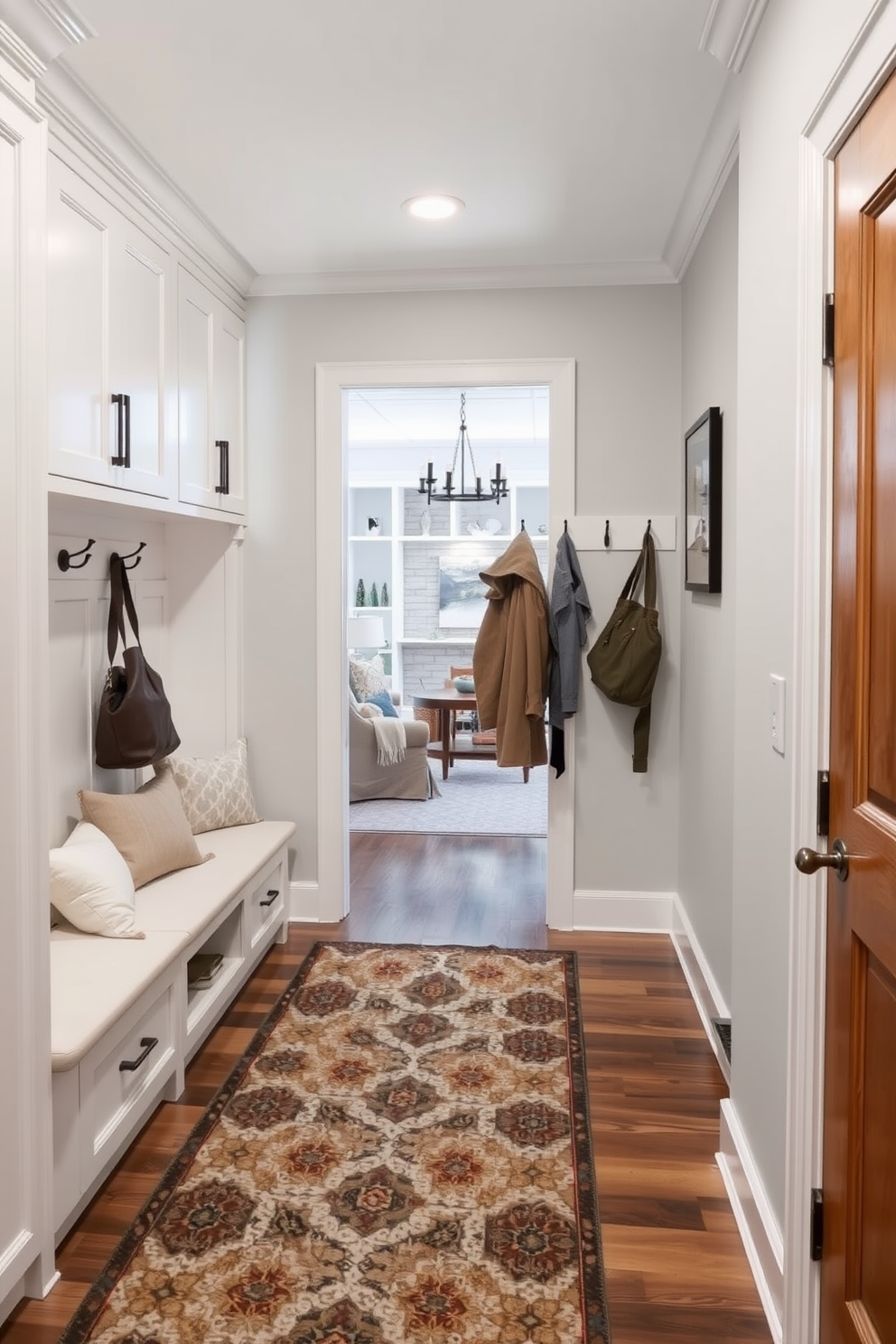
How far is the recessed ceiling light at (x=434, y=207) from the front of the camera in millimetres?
3030

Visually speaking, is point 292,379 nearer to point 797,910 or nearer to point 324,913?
point 324,913

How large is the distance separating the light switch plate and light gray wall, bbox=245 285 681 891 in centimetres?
196

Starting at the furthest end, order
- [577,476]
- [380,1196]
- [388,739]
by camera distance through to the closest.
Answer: [388,739] → [577,476] → [380,1196]

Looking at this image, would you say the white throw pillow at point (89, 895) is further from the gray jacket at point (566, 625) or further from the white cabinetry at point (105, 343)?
the gray jacket at point (566, 625)

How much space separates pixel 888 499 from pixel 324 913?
3.17 m

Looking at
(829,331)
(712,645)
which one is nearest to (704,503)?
(712,645)

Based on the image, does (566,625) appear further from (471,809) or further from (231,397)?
(471,809)

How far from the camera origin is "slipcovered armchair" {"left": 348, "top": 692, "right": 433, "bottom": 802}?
6.39 m

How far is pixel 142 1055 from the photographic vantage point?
232 centimetres

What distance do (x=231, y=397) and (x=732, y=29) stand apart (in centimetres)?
223

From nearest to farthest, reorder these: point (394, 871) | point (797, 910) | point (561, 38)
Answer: point (797, 910), point (561, 38), point (394, 871)

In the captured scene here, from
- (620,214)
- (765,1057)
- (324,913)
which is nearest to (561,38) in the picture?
(620,214)

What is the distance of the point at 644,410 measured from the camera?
12.3 ft

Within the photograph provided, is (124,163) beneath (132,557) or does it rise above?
above
